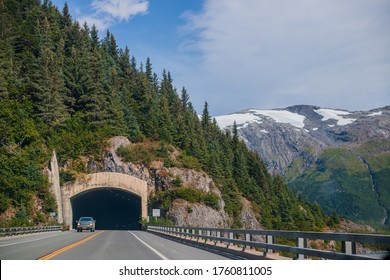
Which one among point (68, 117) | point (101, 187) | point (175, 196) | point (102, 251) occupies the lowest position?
point (102, 251)

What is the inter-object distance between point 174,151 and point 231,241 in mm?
72655

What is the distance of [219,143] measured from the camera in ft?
492

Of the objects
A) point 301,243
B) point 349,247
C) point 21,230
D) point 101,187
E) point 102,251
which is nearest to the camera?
point 349,247

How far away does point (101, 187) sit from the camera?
252ft

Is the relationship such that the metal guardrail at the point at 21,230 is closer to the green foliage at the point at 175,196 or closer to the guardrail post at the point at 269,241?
the green foliage at the point at 175,196

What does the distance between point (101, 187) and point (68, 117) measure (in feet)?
62.3

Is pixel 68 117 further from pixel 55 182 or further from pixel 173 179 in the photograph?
pixel 173 179

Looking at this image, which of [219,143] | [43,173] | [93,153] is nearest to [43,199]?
[43,173]

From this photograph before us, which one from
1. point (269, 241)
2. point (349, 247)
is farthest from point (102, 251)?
point (349, 247)

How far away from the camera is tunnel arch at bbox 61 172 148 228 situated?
248ft

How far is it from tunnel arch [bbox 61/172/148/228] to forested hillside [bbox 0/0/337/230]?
8.40 feet

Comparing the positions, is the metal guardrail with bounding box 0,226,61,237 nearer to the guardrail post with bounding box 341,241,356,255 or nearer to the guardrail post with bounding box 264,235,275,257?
the guardrail post with bounding box 264,235,275,257

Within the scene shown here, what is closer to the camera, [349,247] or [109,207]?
[349,247]
